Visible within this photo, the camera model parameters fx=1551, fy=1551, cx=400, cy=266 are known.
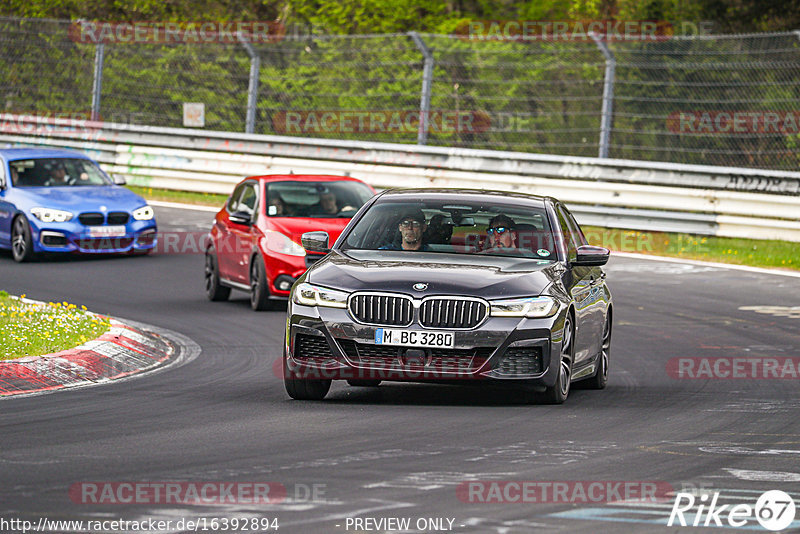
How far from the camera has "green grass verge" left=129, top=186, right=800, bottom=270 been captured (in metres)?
22.4

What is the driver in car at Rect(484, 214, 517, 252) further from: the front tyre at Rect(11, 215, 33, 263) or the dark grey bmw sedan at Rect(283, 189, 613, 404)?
the front tyre at Rect(11, 215, 33, 263)

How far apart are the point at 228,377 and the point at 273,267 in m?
4.81

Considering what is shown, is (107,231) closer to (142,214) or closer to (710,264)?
(142,214)

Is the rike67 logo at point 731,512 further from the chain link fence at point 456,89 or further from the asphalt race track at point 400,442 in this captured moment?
the chain link fence at point 456,89

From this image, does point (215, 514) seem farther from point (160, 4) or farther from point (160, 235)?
point (160, 4)

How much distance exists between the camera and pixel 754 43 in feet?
76.1

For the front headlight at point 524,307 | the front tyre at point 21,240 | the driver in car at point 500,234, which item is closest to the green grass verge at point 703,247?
the front tyre at point 21,240

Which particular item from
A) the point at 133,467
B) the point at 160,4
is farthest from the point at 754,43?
the point at 160,4

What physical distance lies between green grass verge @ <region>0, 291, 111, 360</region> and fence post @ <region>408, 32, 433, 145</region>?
1258 centimetres

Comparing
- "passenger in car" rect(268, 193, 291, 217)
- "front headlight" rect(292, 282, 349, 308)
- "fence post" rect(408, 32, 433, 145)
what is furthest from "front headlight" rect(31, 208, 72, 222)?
"front headlight" rect(292, 282, 349, 308)

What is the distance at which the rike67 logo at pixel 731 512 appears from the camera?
22.3ft

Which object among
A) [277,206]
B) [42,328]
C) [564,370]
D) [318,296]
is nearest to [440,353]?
[318,296]

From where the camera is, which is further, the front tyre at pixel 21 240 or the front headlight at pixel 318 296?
the front tyre at pixel 21 240

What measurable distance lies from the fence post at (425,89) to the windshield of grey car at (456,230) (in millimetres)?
15347
